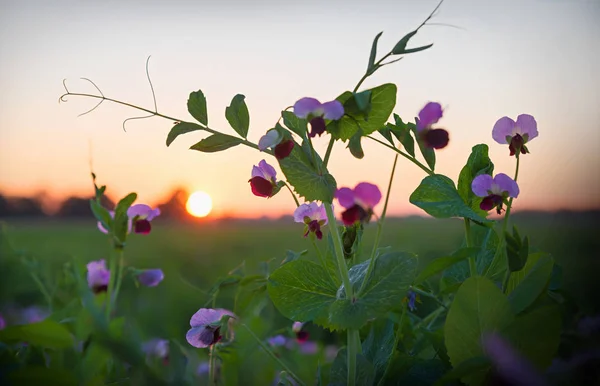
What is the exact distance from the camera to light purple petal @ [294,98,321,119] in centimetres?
64

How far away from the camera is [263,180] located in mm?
806

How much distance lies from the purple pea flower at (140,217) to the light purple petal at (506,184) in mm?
715

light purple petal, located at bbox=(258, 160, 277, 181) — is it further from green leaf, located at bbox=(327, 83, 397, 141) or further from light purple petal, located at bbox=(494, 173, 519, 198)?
light purple petal, located at bbox=(494, 173, 519, 198)

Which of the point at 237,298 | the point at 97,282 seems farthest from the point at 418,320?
the point at 97,282

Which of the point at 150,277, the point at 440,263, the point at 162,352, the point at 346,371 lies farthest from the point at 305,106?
the point at 162,352

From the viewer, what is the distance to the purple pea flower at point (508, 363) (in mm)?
554

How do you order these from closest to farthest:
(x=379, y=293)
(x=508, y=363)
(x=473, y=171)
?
(x=508, y=363) < (x=379, y=293) < (x=473, y=171)

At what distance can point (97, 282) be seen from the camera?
128 cm

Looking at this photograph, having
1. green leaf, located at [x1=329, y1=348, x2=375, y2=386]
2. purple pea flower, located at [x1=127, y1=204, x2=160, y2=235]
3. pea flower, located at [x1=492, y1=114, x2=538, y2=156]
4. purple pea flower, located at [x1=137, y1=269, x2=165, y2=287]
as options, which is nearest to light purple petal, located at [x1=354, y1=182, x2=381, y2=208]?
green leaf, located at [x1=329, y1=348, x2=375, y2=386]

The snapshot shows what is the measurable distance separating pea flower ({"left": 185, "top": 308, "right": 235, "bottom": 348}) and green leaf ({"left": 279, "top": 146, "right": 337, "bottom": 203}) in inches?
10.8

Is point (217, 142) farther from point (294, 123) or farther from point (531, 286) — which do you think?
point (531, 286)

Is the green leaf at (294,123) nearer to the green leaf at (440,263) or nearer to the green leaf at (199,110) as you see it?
the green leaf at (199,110)

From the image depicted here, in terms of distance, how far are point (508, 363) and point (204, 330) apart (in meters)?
0.45

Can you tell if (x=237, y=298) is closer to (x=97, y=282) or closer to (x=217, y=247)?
(x=97, y=282)
